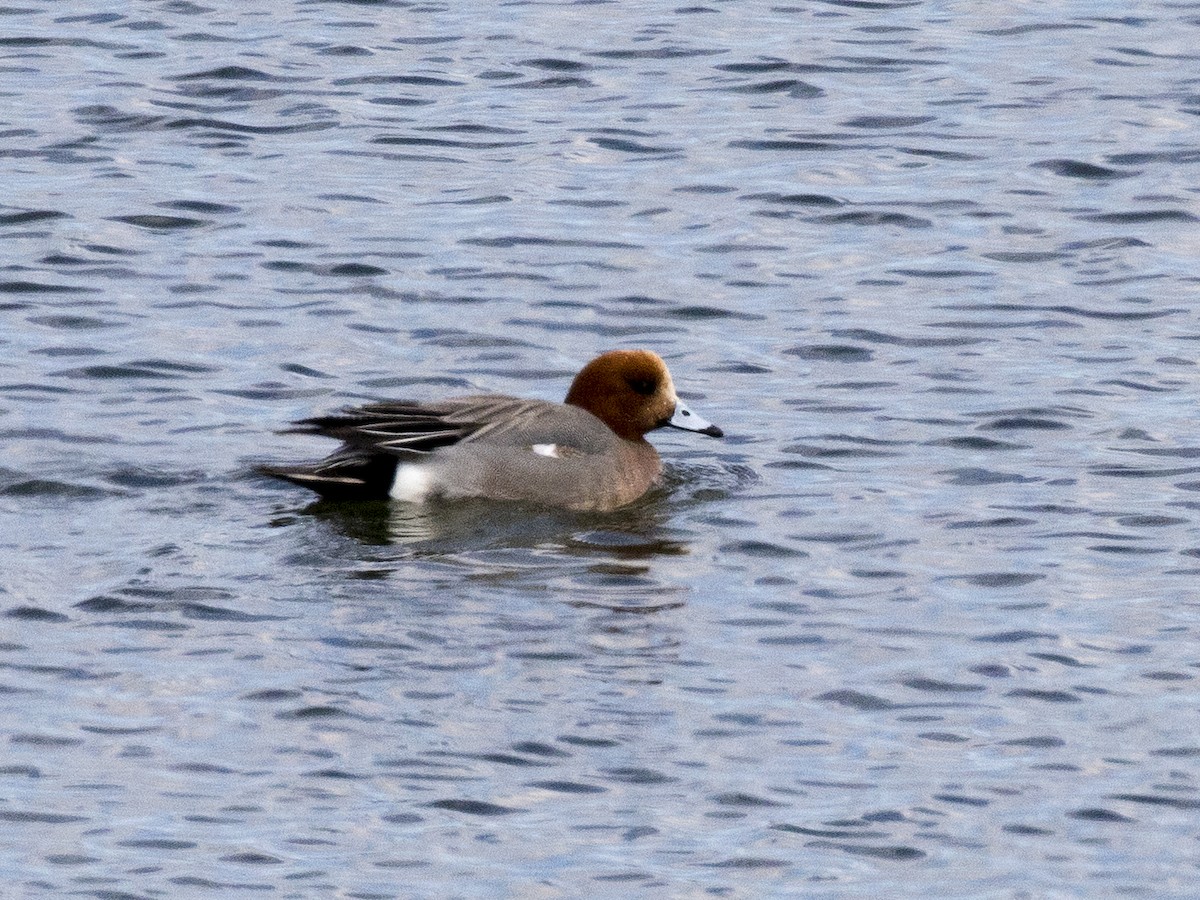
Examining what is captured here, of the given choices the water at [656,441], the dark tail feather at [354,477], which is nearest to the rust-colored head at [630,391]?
the water at [656,441]

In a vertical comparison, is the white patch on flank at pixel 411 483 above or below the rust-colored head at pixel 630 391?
below

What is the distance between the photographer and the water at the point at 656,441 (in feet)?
24.6

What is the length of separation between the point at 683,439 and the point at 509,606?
3155mm

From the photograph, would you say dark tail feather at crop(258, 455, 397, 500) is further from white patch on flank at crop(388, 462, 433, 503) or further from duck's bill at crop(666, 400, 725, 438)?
duck's bill at crop(666, 400, 725, 438)

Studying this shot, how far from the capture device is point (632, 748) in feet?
26.1

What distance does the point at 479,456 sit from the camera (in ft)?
35.3

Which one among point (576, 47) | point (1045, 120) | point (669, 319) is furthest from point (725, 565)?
point (576, 47)

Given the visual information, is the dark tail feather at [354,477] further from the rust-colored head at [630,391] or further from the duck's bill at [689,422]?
the duck's bill at [689,422]

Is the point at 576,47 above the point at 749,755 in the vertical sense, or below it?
above

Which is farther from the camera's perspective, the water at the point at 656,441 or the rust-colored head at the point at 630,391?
the rust-colored head at the point at 630,391

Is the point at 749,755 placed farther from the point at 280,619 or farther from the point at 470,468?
the point at 470,468

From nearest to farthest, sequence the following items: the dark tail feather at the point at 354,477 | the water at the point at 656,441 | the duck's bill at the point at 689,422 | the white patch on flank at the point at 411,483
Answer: the water at the point at 656,441 < the dark tail feather at the point at 354,477 < the white patch on flank at the point at 411,483 < the duck's bill at the point at 689,422

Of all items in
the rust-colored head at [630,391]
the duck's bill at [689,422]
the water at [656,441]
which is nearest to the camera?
the water at [656,441]

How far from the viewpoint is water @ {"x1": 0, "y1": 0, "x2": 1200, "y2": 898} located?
749 cm
